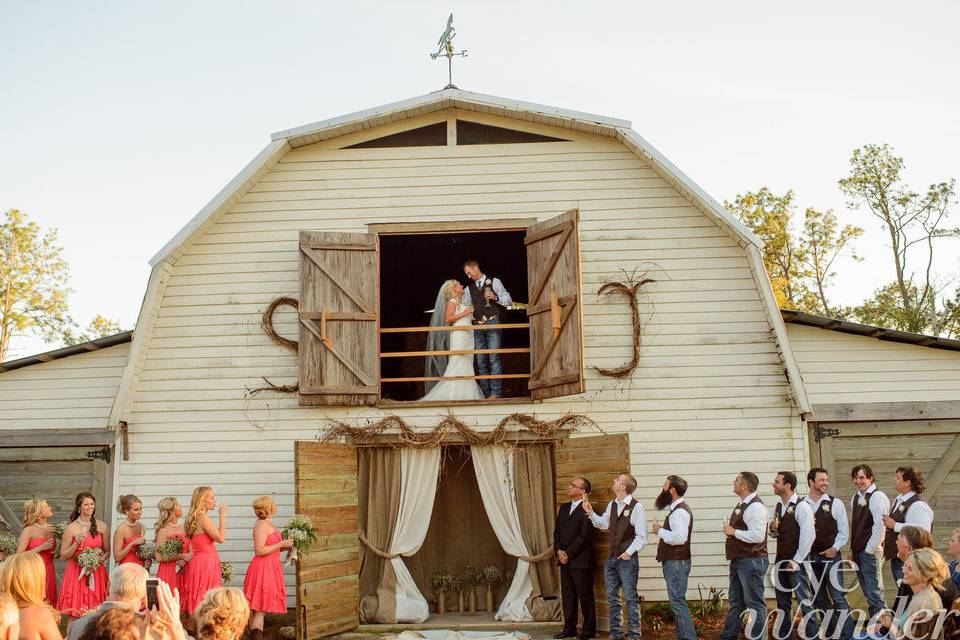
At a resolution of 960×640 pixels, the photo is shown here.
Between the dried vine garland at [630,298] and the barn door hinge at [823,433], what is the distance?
2.34 m

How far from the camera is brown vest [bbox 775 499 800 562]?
10.4 metres

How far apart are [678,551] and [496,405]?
130 inches

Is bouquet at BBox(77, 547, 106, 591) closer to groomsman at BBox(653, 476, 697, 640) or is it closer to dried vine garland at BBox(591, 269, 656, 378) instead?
groomsman at BBox(653, 476, 697, 640)

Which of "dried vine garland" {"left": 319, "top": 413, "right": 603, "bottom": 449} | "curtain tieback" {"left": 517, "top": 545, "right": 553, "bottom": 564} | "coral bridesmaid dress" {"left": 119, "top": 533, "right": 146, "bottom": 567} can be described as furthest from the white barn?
"coral bridesmaid dress" {"left": 119, "top": 533, "right": 146, "bottom": 567}

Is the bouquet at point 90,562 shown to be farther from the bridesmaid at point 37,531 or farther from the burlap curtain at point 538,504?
the burlap curtain at point 538,504

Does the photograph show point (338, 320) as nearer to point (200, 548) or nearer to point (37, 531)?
point (200, 548)

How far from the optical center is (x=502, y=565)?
1522 cm

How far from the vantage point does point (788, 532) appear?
10453 mm

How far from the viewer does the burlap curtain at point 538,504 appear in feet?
43.8

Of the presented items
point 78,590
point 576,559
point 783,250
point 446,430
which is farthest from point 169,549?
point 783,250

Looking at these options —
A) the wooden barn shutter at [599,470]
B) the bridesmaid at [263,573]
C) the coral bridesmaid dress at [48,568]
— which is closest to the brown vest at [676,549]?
the wooden barn shutter at [599,470]

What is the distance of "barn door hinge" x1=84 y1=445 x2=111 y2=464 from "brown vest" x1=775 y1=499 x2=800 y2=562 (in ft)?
27.0

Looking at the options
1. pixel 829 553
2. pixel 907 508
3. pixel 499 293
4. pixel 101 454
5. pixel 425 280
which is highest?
pixel 425 280

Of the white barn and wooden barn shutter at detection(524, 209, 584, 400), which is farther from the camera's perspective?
the white barn
